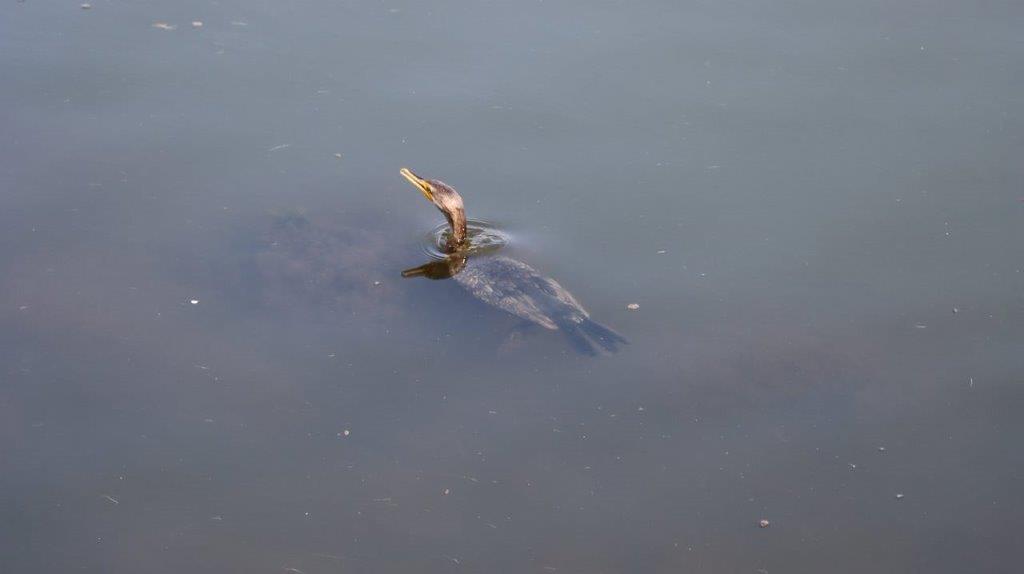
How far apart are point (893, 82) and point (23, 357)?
537 cm

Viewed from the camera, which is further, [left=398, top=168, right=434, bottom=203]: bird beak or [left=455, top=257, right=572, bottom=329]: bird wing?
[left=398, top=168, right=434, bottom=203]: bird beak

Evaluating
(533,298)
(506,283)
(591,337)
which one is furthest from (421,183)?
(591,337)

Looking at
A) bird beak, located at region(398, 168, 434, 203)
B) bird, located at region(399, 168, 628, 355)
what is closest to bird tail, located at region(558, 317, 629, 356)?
bird, located at region(399, 168, 628, 355)

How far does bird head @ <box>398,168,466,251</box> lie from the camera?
5.81 m

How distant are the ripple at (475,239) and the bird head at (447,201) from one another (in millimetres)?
77

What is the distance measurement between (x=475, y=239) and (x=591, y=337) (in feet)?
3.38

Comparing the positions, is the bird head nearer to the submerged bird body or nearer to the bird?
the bird

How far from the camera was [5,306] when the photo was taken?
5.46 m

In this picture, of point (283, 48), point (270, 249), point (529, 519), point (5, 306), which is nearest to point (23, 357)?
point (5, 306)

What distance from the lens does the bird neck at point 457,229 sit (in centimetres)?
586

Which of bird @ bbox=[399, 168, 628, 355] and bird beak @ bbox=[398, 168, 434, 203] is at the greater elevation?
bird beak @ bbox=[398, 168, 434, 203]

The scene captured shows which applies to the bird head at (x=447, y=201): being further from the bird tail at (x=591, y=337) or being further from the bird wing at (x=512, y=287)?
the bird tail at (x=591, y=337)

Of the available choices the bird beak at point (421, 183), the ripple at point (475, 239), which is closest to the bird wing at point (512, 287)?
the ripple at point (475, 239)

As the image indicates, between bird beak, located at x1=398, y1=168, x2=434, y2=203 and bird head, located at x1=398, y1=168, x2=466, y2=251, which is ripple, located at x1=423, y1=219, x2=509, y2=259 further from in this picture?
bird beak, located at x1=398, y1=168, x2=434, y2=203
